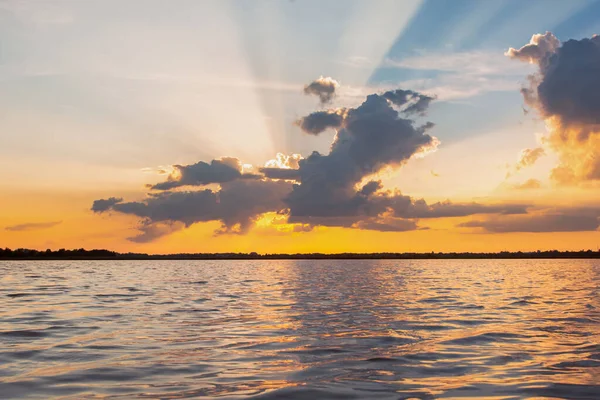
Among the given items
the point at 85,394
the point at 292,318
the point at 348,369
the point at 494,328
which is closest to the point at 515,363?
the point at 348,369

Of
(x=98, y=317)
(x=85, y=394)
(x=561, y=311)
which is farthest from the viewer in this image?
(x=561, y=311)

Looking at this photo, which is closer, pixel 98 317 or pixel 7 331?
pixel 7 331

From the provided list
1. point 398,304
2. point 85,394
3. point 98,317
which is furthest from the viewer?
point 398,304

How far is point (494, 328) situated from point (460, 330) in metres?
1.60

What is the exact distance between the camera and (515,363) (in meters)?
15.1

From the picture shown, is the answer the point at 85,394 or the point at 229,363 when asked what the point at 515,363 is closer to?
the point at 229,363

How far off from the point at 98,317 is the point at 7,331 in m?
5.15

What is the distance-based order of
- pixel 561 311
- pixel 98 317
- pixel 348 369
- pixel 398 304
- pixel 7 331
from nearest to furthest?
pixel 348 369 < pixel 7 331 < pixel 98 317 < pixel 561 311 < pixel 398 304

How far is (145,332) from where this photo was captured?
21312 millimetres

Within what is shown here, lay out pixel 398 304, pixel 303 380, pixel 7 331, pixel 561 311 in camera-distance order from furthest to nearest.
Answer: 1. pixel 398 304
2. pixel 561 311
3. pixel 7 331
4. pixel 303 380

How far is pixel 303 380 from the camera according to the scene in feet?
42.8

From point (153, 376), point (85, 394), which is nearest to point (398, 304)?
point (153, 376)

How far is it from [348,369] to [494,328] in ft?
33.7

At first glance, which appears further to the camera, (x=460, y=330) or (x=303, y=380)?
(x=460, y=330)
